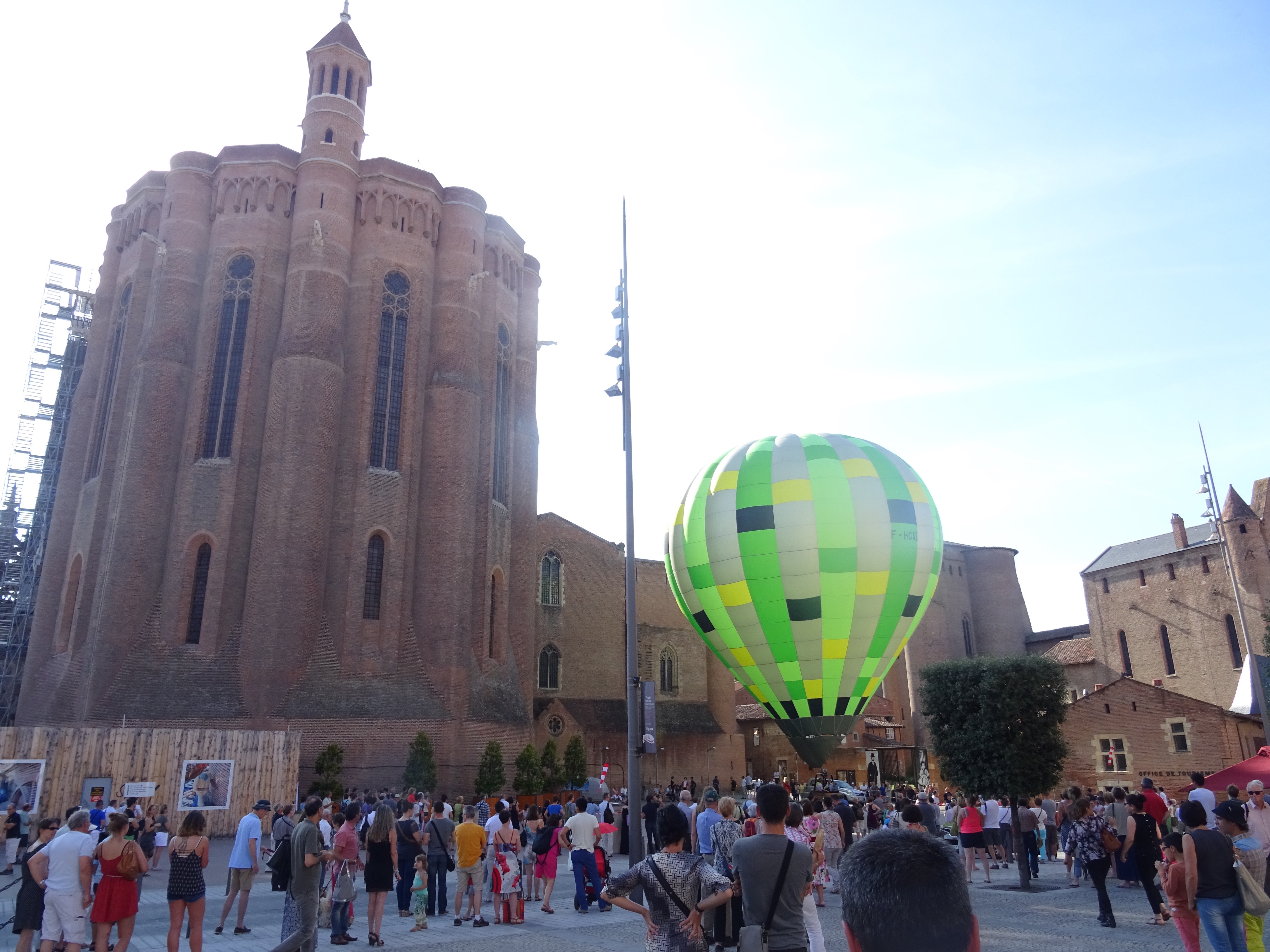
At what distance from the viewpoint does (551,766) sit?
35.1 m

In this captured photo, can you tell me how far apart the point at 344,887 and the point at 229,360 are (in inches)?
1010

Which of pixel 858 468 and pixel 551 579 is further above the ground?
pixel 551 579

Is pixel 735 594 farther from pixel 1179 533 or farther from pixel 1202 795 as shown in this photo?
pixel 1179 533

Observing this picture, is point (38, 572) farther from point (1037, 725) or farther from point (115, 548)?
point (1037, 725)

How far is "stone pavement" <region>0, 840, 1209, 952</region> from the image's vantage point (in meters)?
9.73

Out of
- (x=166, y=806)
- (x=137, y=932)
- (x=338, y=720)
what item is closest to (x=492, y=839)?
(x=137, y=932)

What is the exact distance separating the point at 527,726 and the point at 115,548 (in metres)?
15.0

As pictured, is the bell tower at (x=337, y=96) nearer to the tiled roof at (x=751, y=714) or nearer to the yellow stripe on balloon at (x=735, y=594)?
the yellow stripe on balloon at (x=735, y=594)

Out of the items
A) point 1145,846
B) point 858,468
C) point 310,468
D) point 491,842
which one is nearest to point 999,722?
point 858,468

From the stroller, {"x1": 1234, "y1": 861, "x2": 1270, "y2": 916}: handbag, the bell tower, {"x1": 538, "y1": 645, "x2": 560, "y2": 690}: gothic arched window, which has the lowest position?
the stroller

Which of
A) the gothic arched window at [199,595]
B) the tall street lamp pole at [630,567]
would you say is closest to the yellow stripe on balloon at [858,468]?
the tall street lamp pole at [630,567]

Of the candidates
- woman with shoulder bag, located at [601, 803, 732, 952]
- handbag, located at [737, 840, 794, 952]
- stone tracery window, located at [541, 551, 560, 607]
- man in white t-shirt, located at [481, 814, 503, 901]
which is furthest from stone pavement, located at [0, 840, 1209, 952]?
stone tracery window, located at [541, 551, 560, 607]

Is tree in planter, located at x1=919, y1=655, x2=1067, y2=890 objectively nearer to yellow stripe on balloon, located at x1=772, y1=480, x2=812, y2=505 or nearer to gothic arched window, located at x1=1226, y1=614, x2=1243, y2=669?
yellow stripe on balloon, located at x1=772, y1=480, x2=812, y2=505

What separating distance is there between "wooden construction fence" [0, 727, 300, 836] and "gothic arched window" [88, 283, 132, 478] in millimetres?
13975
